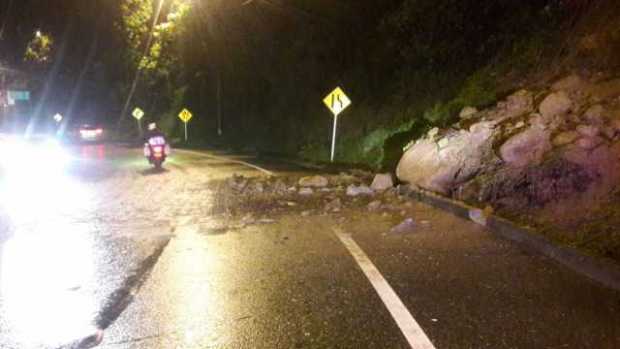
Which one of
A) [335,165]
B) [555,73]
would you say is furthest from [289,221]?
[335,165]

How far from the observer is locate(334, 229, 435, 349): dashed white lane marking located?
16.2 feet

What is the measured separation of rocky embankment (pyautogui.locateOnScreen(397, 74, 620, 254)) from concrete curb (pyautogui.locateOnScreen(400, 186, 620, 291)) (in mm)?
393

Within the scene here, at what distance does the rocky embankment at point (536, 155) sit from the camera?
8969 mm

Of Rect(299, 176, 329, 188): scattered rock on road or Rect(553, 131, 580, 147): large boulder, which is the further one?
Rect(299, 176, 329, 188): scattered rock on road

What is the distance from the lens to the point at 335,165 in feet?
77.1

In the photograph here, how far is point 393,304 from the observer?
5852mm

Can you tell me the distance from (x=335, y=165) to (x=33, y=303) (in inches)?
700

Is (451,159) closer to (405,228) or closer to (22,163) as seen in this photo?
(405,228)

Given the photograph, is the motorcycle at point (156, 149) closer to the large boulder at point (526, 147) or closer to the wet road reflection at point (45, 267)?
the wet road reflection at point (45, 267)

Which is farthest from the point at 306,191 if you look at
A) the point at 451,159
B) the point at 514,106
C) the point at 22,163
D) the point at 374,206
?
the point at 22,163

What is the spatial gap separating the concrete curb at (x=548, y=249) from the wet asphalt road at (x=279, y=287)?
17cm

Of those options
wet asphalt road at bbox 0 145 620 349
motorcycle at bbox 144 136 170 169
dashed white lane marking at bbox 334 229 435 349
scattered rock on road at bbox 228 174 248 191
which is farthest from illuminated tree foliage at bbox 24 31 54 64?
dashed white lane marking at bbox 334 229 435 349

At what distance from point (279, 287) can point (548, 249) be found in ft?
11.6

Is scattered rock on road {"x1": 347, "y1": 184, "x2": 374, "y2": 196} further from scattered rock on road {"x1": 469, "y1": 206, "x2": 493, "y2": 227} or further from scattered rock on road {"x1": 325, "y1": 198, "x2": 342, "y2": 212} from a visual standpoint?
scattered rock on road {"x1": 469, "y1": 206, "x2": 493, "y2": 227}
